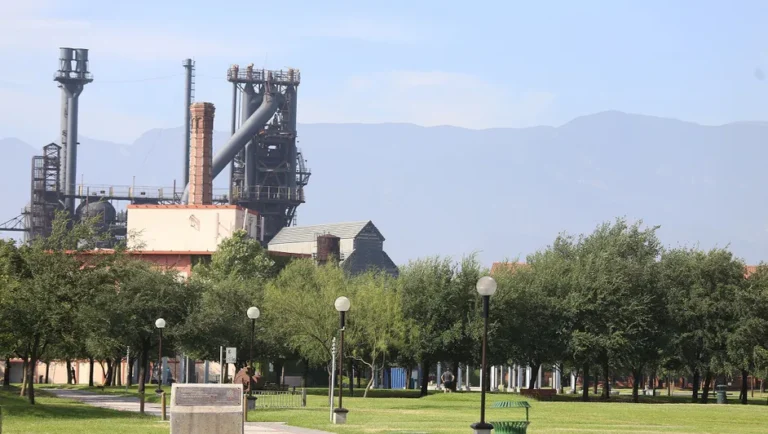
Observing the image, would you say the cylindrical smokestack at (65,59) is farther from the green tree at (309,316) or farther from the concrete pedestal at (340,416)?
the concrete pedestal at (340,416)

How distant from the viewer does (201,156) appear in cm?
13362

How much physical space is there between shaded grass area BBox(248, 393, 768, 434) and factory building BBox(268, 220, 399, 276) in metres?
90.8

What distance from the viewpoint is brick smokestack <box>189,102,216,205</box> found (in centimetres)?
13400

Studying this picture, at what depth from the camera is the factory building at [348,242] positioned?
489 feet

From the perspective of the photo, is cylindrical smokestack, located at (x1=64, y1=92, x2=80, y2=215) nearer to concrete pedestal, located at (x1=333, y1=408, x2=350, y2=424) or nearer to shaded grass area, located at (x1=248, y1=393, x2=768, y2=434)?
shaded grass area, located at (x1=248, y1=393, x2=768, y2=434)

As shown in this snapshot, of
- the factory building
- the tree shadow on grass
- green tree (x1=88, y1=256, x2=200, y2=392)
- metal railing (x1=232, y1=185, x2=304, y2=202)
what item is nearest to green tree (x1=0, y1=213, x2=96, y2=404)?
the tree shadow on grass

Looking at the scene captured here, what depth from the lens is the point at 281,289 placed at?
85188mm

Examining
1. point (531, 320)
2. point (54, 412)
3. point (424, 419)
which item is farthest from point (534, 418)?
point (531, 320)

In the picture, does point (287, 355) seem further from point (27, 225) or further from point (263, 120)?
point (27, 225)

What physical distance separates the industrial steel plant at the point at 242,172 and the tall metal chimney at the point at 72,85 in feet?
0.53

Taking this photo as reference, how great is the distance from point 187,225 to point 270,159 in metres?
32.1

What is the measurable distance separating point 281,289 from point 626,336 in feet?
76.2

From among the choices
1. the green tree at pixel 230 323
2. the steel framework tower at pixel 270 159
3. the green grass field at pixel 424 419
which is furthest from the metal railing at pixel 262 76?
the green grass field at pixel 424 419

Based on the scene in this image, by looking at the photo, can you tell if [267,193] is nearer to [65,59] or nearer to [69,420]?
[65,59]
